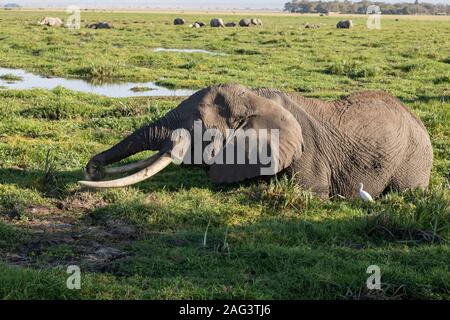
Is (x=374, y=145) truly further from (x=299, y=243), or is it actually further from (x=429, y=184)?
(x=299, y=243)

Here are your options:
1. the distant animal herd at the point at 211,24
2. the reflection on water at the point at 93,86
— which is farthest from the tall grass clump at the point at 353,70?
the distant animal herd at the point at 211,24

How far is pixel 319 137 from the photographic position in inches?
281

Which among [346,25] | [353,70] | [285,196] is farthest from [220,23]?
[285,196]

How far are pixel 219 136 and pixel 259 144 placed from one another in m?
0.41

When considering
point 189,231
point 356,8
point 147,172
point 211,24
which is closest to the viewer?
point 189,231

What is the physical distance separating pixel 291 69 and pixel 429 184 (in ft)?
39.8

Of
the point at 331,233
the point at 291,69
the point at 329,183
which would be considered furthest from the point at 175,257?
the point at 291,69

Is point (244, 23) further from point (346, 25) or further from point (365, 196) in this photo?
point (365, 196)

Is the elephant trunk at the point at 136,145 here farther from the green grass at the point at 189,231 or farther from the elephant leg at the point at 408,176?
the elephant leg at the point at 408,176

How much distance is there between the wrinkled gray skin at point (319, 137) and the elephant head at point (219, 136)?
10mm

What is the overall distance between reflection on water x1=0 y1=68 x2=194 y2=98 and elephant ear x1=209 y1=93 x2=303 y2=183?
8.24 m

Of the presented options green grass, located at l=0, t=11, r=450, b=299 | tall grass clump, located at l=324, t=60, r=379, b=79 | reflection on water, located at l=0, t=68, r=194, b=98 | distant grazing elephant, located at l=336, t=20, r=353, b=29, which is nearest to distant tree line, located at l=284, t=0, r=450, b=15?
distant grazing elephant, located at l=336, t=20, r=353, b=29

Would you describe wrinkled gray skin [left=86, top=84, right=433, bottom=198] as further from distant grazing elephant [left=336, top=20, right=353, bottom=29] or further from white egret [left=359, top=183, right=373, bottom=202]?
distant grazing elephant [left=336, top=20, right=353, bottom=29]
